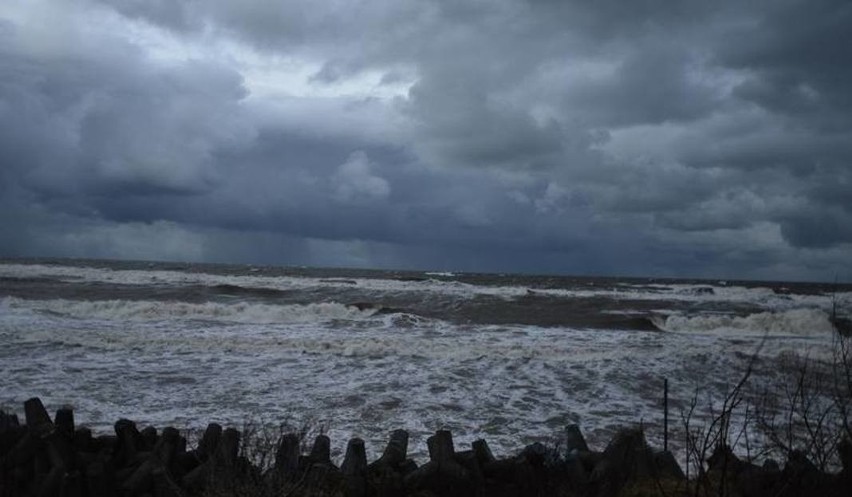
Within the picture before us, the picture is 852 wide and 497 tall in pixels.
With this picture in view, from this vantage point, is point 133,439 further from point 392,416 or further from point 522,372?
point 522,372

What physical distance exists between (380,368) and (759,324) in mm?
20699

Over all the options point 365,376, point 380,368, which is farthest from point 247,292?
point 365,376

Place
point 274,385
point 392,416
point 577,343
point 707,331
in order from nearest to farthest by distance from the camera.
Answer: point 392,416
point 274,385
point 577,343
point 707,331

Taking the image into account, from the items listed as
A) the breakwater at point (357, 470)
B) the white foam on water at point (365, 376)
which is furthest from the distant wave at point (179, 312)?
the breakwater at point (357, 470)

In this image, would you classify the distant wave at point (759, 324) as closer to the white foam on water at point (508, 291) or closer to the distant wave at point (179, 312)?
the white foam on water at point (508, 291)

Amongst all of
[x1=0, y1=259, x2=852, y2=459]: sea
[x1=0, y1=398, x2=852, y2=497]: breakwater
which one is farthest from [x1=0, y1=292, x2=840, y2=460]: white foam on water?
[x1=0, y1=398, x2=852, y2=497]: breakwater

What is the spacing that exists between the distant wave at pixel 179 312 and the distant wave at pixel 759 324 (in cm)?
1365

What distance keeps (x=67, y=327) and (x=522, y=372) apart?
14.4m

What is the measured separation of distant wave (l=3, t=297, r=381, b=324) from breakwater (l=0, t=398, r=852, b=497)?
18751mm

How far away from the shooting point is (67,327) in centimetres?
1916

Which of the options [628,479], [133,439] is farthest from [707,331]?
[133,439]

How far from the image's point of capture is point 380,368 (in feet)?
43.7

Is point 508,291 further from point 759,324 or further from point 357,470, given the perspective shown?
point 357,470

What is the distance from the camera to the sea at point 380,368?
9273 millimetres
